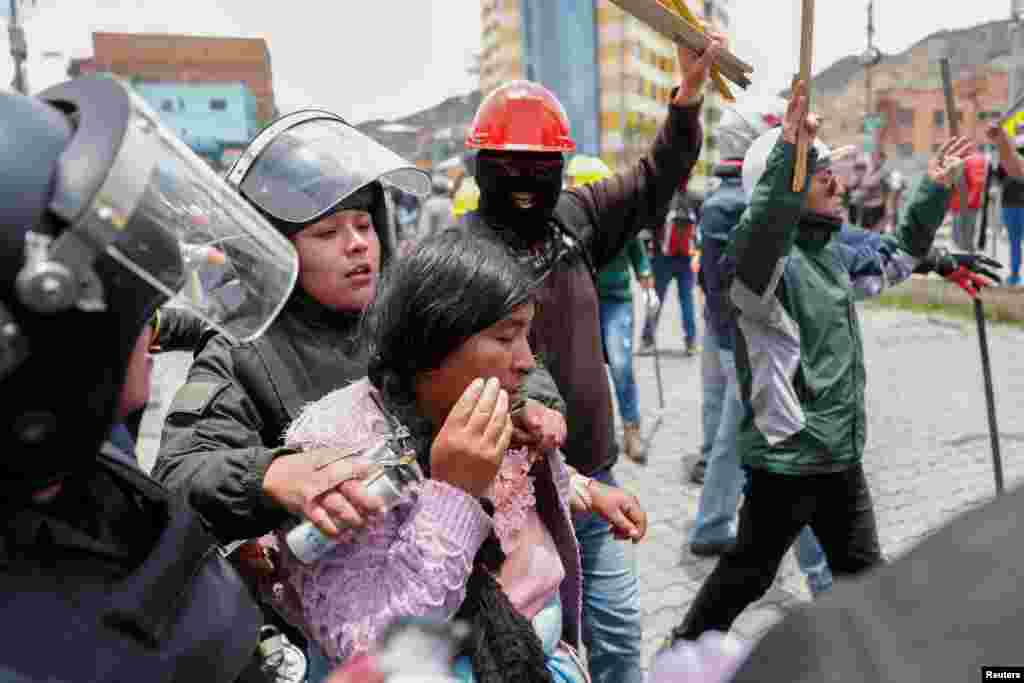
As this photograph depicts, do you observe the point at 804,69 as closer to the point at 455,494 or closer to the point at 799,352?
the point at 799,352

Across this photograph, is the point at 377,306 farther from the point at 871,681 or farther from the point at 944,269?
the point at 944,269

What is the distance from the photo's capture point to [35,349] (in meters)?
0.78

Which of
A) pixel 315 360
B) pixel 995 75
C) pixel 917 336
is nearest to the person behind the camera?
pixel 315 360

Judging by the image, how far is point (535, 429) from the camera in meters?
1.60

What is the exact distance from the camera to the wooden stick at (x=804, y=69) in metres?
2.10

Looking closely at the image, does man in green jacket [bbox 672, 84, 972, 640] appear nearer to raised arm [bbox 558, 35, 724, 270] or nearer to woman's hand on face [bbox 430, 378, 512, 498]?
raised arm [bbox 558, 35, 724, 270]

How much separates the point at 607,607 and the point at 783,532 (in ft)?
2.36

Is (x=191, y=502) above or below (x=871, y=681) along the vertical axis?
below

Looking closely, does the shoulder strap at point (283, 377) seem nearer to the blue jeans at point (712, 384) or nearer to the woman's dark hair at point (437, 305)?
the woman's dark hair at point (437, 305)

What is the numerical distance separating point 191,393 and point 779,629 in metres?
1.35

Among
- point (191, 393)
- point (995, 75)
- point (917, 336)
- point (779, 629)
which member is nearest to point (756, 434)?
point (191, 393)

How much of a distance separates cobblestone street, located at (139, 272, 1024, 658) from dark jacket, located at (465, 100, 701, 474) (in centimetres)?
78

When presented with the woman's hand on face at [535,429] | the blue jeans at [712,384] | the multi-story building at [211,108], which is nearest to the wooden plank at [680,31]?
the woman's hand on face at [535,429]

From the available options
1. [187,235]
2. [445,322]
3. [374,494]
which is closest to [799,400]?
[445,322]
